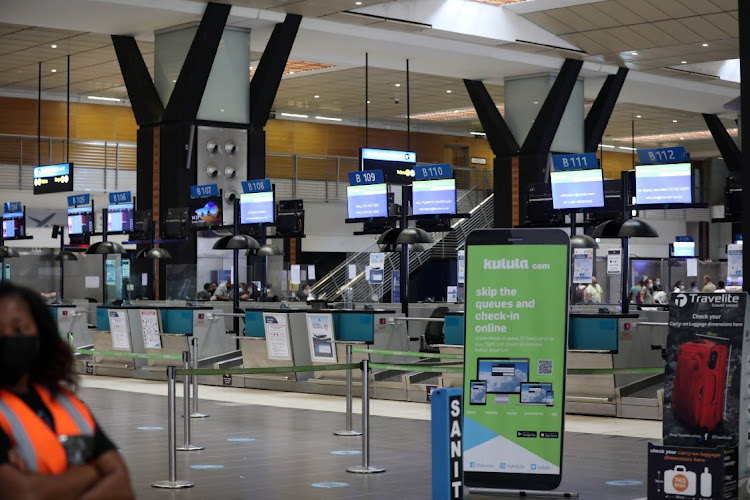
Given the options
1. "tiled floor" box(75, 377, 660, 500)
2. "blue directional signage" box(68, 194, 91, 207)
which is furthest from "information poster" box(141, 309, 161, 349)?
"blue directional signage" box(68, 194, 91, 207)

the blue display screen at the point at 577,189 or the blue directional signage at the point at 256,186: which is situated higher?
the blue directional signage at the point at 256,186

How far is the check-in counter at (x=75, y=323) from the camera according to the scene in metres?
17.8

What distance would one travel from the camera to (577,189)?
12.7 metres

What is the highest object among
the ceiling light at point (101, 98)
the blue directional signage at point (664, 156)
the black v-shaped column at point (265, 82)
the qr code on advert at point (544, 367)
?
the ceiling light at point (101, 98)

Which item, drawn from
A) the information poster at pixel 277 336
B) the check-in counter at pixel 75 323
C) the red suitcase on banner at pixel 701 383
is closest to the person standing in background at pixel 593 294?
the information poster at pixel 277 336

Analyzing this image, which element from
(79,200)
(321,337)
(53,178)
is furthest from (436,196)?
(53,178)

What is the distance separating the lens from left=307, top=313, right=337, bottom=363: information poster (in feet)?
43.2

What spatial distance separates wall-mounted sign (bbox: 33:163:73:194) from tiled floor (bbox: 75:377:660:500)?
8595 millimetres

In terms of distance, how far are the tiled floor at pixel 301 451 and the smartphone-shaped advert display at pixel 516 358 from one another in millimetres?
423

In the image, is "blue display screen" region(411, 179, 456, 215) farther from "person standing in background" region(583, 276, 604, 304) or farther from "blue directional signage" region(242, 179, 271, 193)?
"person standing in background" region(583, 276, 604, 304)

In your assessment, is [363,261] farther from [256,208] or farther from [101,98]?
[256,208]

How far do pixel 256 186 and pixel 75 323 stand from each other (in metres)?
4.37

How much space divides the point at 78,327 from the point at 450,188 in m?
6.76

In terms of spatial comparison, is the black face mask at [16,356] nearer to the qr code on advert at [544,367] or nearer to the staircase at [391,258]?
the qr code on advert at [544,367]
